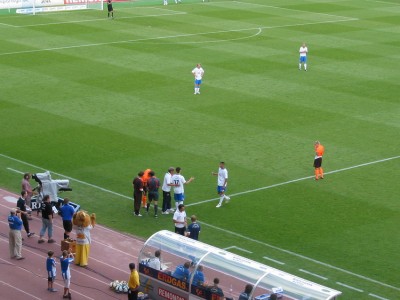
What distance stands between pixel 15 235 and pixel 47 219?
1.36 meters

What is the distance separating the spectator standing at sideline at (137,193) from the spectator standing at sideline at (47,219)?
3.38 metres

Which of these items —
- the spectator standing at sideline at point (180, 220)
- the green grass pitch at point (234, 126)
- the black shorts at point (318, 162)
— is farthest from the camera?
the black shorts at point (318, 162)

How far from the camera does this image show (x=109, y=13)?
68.9 m

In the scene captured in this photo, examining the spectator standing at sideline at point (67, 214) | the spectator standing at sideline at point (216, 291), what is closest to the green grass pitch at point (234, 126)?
the spectator standing at sideline at point (67, 214)

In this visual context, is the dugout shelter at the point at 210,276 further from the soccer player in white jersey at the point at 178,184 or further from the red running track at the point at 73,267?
the soccer player in white jersey at the point at 178,184

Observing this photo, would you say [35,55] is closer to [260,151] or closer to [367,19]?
[260,151]

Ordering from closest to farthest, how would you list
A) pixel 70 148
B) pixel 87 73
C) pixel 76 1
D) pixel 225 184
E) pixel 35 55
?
1. pixel 225 184
2. pixel 70 148
3. pixel 87 73
4. pixel 35 55
5. pixel 76 1

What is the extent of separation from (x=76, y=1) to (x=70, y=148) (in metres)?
40.3

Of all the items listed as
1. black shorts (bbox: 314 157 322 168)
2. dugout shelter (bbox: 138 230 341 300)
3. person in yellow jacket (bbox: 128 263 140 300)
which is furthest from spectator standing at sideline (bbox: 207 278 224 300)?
black shorts (bbox: 314 157 322 168)

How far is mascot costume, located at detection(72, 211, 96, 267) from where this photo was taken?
24.9 metres

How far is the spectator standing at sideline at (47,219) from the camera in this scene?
26141 millimetres

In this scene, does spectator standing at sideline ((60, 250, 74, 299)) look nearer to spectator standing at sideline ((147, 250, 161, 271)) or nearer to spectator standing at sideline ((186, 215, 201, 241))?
spectator standing at sideline ((147, 250, 161, 271))

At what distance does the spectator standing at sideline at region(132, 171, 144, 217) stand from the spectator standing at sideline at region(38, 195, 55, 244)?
3.38 meters

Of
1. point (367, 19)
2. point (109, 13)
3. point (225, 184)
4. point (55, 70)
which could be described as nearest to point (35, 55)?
point (55, 70)
